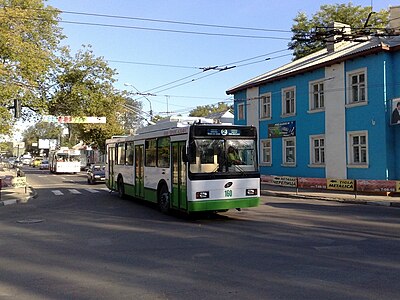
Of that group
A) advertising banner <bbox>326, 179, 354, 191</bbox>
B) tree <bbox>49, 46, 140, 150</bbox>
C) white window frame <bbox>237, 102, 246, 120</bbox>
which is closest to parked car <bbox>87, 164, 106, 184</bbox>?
tree <bbox>49, 46, 140, 150</bbox>

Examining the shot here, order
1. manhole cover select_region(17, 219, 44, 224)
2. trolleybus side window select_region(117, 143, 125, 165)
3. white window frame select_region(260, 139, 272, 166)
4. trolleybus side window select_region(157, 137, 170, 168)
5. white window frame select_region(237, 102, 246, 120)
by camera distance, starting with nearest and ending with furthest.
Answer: manhole cover select_region(17, 219, 44, 224) → trolleybus side window select_region(157, 137, 170, 168) → trolleybus side window select_region(117, 143, 125, 165) → white window frame select_region(260, 139, 272, 166) → white window frame select_region(237, 102, 246, 120)

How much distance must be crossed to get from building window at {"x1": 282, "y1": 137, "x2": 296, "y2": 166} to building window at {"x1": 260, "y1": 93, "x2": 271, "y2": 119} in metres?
2.65

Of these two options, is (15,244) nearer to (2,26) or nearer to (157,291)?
(157,291)

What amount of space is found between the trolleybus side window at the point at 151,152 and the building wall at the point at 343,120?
498 inches

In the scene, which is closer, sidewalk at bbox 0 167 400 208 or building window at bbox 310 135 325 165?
sidewalk at bbox 0 167 400 208

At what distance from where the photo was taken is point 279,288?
19.4 feet

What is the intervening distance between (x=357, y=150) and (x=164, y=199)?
13814 mm

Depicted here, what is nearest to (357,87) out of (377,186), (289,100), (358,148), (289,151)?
(358,148)

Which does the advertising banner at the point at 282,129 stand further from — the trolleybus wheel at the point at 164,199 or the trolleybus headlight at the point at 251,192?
the trolleybus headlight at the point at 251,192

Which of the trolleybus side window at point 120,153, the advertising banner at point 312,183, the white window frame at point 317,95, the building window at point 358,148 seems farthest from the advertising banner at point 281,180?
the trolleybus side window at point 120,153

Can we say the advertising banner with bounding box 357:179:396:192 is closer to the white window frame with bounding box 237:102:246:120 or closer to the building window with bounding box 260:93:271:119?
the building window with bounding box 260:93:271:119

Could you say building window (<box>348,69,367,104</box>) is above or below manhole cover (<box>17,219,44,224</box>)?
above

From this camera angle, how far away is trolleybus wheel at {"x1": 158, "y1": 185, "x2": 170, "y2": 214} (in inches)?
562

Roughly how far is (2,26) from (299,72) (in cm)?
1723
